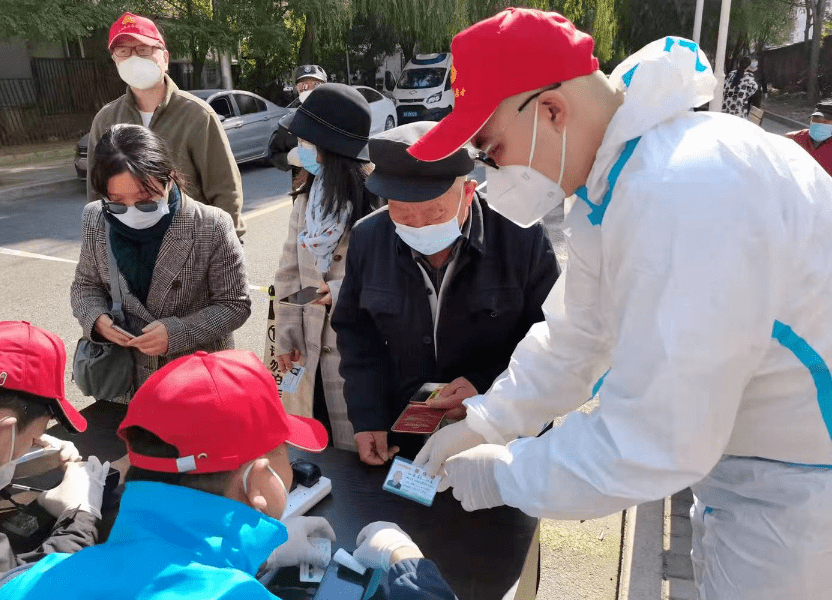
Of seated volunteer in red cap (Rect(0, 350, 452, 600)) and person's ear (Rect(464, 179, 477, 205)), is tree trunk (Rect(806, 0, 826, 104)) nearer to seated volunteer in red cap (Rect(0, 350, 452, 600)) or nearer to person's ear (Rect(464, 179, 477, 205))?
person's ear (Rect(464, 179, 477, 205))

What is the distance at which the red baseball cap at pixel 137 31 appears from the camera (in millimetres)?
3451

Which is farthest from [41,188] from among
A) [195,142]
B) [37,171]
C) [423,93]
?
[195,142]

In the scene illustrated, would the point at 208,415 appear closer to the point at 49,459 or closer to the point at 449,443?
the point at 449,443

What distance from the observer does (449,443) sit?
185cm

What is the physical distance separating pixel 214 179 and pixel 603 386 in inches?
105

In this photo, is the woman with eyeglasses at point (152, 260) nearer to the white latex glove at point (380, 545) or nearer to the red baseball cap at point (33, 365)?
the red baseball cap at point (33, 365)

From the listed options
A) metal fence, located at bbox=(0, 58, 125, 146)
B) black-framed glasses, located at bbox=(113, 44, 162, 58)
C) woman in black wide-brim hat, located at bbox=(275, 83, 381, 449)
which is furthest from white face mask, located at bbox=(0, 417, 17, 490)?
metal fence, located at bbox=(0, 58, 125, 146)

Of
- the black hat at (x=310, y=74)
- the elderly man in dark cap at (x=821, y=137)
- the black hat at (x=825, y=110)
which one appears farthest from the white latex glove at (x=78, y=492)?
the black hat at (x=310, y=74)

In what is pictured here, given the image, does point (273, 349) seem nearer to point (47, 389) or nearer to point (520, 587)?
point (47, 389)

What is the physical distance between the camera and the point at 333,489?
196cm

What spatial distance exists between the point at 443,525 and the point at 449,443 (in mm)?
202

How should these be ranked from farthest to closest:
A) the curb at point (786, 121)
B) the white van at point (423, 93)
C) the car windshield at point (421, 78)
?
1. the curb at point (786, 121)
2. the car windshield at point (421, 78)
3. the white van at point (423, 93)

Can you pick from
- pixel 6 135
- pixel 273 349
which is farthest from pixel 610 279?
pixel 6 135

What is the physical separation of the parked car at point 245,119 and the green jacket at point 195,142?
8240 mm
